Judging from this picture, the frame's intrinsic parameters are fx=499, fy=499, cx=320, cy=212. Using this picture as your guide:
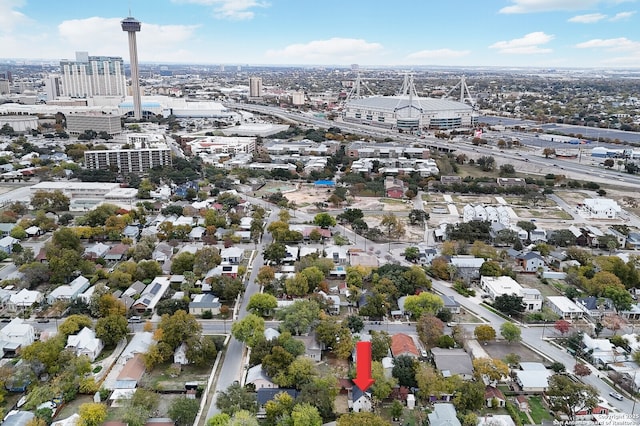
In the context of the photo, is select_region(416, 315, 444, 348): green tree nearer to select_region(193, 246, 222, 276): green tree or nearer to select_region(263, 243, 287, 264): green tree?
select_region(263, 243, 287, 264): green tree

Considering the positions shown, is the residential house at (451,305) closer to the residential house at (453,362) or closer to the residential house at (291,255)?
the residential house at (453,362)

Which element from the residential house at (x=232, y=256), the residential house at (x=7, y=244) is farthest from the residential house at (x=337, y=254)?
the residential house at (x=7, y=244)

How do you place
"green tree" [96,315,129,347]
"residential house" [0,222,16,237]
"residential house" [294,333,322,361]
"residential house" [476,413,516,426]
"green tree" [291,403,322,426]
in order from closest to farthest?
1. "green tree" [291,403,322,426]
2. "residential house" [476,413,516,426]
3. "residential house" [294,333,322,361]
4. "green tree" [96,315,129,347]
5. "residential house" [0,222,16,237]

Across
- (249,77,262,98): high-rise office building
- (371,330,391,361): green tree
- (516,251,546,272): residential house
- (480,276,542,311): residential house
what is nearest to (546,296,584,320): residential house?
(480,276,542,311): residential house

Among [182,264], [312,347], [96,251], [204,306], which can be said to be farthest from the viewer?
[96,251]

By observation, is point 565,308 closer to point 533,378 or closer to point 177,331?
point 533,378

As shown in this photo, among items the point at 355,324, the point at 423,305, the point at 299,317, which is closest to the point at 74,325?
the point at 299,317
